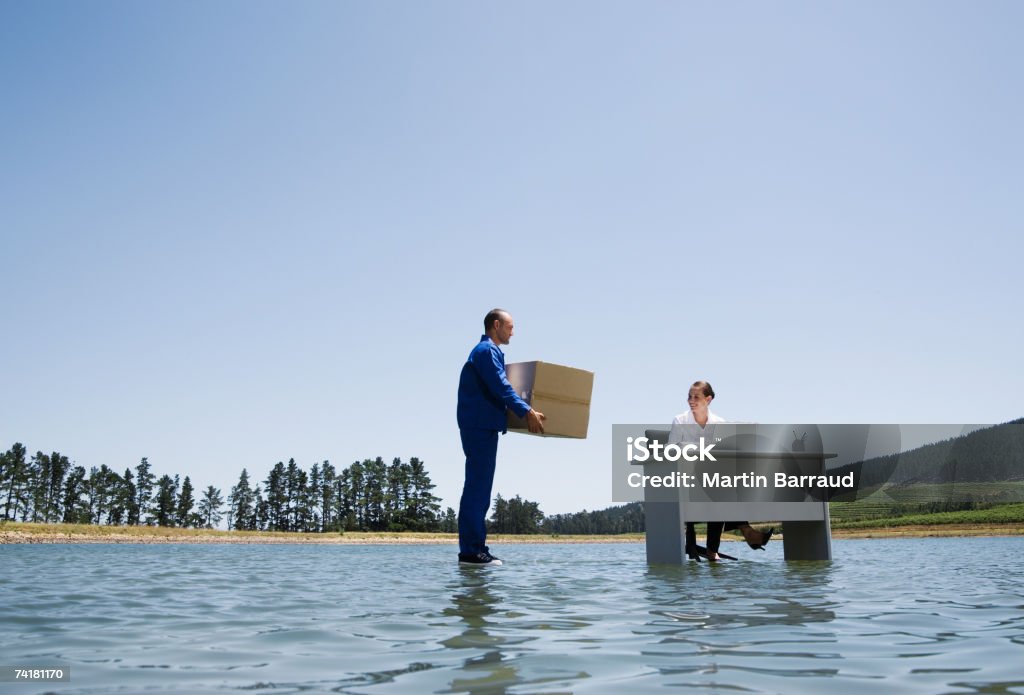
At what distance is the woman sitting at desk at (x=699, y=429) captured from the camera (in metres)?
9.30

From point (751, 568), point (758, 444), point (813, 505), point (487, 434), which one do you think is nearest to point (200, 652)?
point (487, 434)

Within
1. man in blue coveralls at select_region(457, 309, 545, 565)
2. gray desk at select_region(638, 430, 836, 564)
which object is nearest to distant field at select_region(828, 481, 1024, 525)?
gray desk at select_region(638, 430, 836, 564)

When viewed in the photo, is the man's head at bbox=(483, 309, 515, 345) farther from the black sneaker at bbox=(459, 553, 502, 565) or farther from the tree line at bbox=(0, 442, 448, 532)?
the tree line at bbox=(0, 442, 448, 532)

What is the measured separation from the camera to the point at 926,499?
102m

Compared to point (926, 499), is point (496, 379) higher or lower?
higher

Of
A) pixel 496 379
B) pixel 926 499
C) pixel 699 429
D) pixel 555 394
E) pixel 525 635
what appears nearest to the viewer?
Result: pixel 525 635

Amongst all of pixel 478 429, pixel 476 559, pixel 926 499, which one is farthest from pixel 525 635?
pixel 926 499

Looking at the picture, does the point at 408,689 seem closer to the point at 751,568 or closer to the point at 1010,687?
the point at 1010,687

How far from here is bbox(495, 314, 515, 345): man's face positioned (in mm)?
9453

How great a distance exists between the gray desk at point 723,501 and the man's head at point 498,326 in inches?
85.8

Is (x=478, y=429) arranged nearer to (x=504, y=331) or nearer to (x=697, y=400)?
(x=504, y=331)

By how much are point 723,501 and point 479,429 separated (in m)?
3.12

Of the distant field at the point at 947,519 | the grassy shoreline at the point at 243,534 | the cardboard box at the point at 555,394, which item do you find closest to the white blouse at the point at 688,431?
the cardboard box at the point at 555,394

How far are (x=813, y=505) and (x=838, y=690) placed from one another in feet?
25.2
